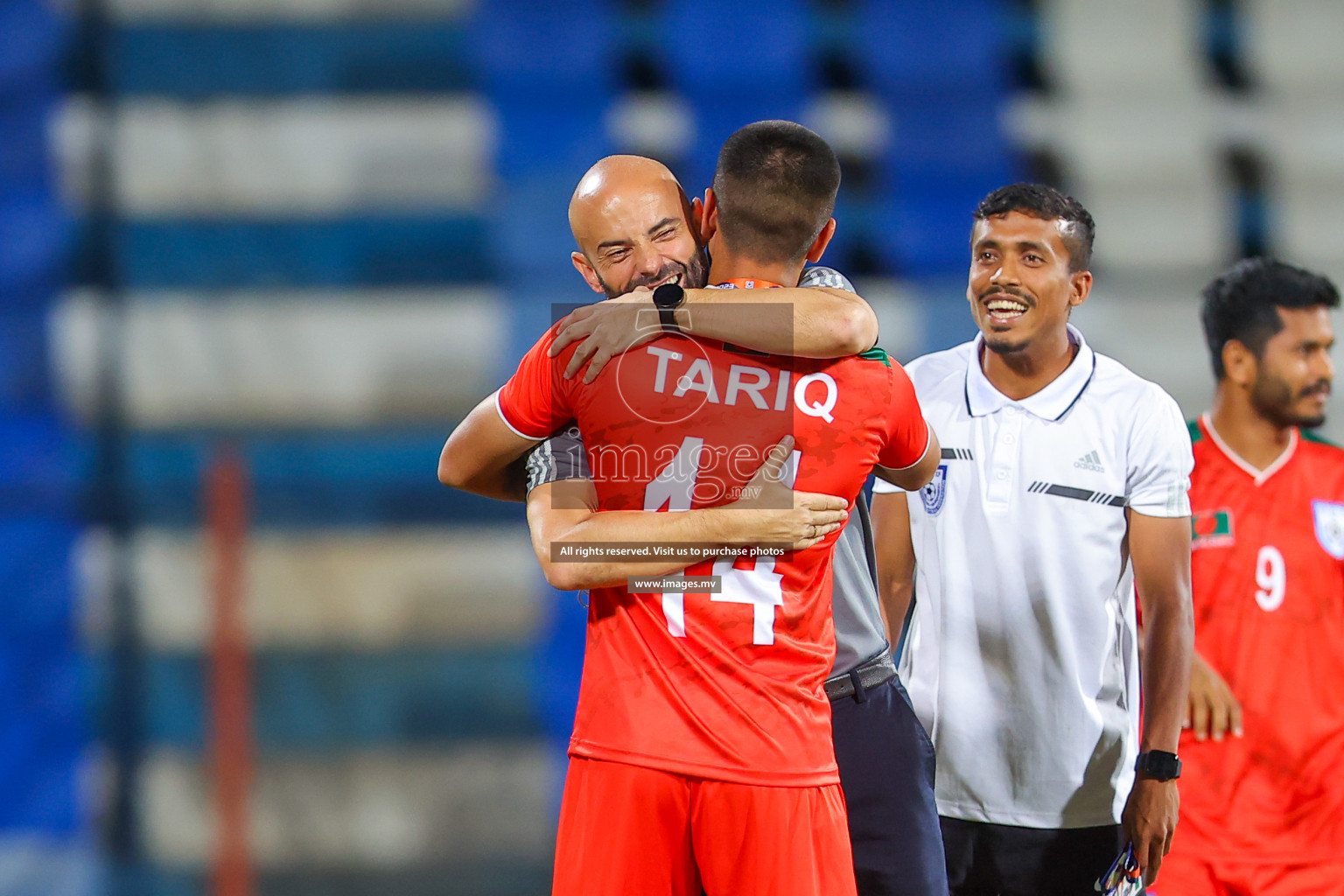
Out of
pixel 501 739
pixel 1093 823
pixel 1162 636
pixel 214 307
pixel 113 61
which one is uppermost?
pixel 113 61

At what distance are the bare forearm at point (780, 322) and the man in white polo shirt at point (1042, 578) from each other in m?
0.76

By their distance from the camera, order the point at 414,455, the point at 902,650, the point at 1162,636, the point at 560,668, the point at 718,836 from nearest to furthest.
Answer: the point at 718,836 < the point at 1162,636 < the point at 902,650 < the point at 560,668 < the point at 414,455

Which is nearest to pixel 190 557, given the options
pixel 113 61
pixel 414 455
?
pixel 414 455

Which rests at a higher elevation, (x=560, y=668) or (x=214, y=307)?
(x=214, y=307)

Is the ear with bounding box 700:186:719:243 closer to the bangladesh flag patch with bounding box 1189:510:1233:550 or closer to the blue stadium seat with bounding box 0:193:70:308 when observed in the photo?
the bangladesh flag patch with bounding box 1189:510:1233:550

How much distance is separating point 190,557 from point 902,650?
11.4 ft

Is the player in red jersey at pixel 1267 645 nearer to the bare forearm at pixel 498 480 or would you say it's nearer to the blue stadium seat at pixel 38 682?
the bare forearm at pixel 498 480

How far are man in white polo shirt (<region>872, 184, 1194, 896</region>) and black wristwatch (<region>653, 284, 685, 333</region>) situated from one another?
35.4 inches

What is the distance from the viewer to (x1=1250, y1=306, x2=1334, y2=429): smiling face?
2789 millimetres

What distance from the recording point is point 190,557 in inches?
193

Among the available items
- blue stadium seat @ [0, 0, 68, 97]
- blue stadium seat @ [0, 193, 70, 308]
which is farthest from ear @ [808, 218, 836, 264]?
blue stadium seat @ [0, 0, 68, 97]

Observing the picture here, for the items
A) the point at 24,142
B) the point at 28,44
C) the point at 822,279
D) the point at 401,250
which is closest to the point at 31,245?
the point at 24,142

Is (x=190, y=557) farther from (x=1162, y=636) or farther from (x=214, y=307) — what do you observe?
(x=1162, y=636)

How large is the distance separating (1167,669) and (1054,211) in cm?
84
